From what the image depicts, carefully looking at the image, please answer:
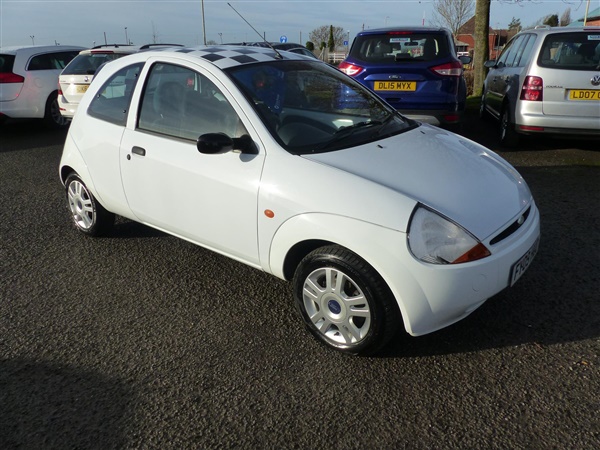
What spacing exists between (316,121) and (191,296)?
1.50 metres

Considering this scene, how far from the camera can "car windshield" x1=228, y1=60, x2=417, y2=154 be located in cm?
342

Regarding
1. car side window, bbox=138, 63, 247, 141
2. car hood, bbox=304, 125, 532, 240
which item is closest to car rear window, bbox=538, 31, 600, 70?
car hood, bbox=304, 125, 532, 240

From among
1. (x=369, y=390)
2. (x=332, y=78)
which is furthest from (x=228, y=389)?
(x=332, y=78)

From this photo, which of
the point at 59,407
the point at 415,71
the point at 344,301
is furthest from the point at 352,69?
the point at 59,407

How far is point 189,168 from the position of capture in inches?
140

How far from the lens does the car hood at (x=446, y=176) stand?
9.58 feet

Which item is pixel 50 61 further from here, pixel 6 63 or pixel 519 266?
pixel 519 266

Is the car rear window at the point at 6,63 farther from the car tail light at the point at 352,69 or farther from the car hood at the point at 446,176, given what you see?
the car hood at the point at 446,176

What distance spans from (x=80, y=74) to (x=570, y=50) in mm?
7719

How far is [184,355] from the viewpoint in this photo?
3.15 m

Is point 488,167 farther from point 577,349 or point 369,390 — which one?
point 369,390

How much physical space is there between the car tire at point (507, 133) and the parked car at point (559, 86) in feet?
0.68

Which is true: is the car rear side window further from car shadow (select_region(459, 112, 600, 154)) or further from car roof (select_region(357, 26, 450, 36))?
car shadow (select_region(459, 112, 600, 154))

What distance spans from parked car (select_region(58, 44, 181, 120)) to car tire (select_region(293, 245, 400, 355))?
24.7 feet
